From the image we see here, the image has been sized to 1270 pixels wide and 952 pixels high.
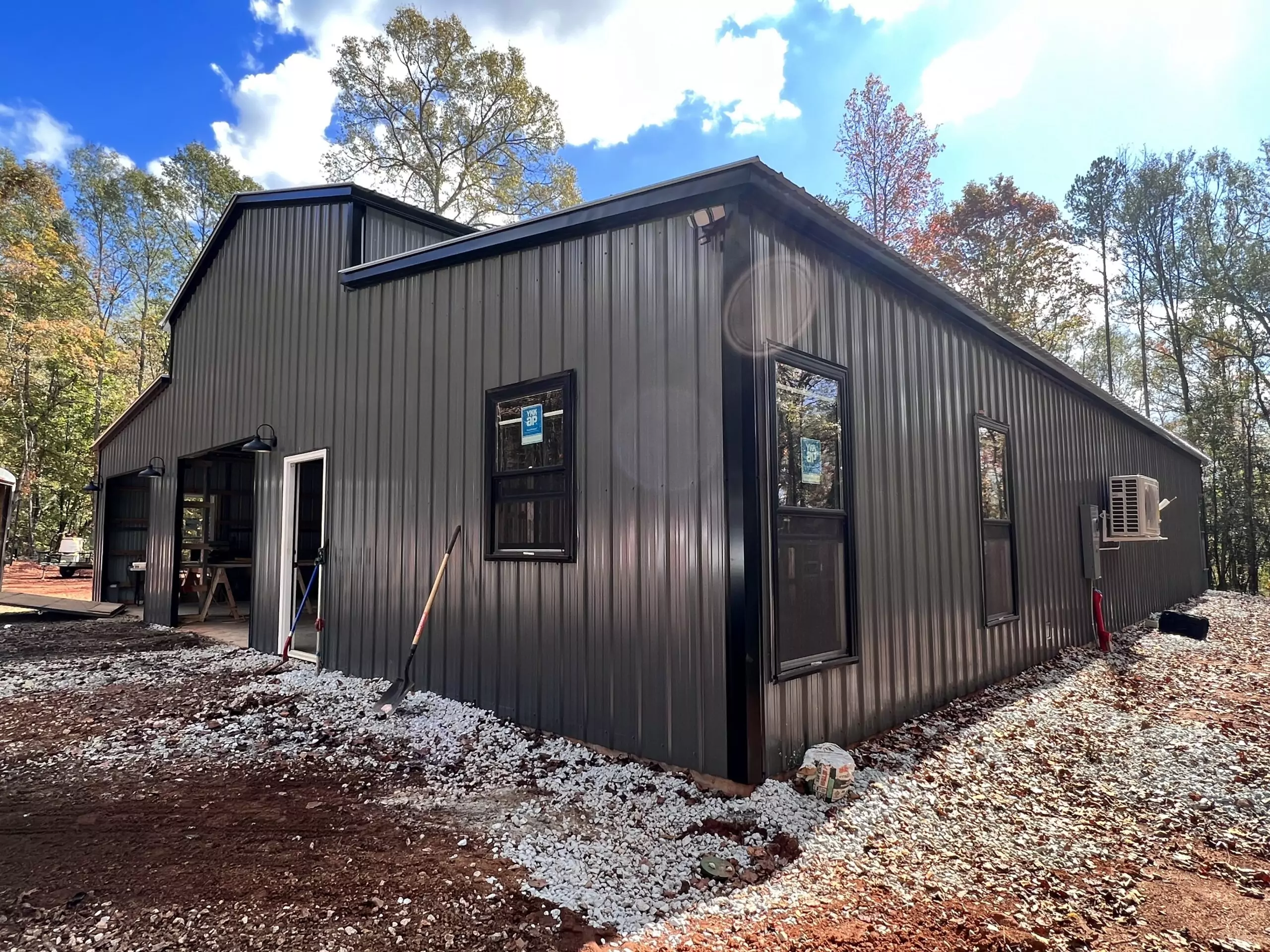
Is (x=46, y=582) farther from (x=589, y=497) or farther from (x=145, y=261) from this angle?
(x=589, y=497)

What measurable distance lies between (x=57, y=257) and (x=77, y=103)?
6185 millimetres

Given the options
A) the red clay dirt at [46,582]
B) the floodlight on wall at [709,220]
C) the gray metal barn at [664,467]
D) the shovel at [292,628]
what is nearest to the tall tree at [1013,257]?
the gray metal barn at [664,467]

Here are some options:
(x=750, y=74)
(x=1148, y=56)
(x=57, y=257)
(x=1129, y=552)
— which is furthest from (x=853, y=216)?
(x=57, y=257)

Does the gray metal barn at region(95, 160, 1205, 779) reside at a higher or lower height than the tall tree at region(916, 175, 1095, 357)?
lower

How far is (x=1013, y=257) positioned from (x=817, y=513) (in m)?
17.1

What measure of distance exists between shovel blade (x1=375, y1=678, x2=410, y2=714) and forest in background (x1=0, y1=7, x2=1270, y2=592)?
46.8 ft

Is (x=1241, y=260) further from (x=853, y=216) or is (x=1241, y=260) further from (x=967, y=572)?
(x=967, y=572)

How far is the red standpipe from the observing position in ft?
21.9

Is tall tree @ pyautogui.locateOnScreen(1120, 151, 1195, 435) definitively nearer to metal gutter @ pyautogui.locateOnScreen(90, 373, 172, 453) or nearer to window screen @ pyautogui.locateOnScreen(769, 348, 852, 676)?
window screen @ pyautogui.locateOnScreen(769, 348, 852, 676)

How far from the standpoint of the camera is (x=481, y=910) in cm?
204

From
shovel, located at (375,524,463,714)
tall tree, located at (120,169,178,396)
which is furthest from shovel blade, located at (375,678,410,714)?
tall tree, located at (120,169,178,396)

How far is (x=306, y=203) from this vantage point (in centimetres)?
658

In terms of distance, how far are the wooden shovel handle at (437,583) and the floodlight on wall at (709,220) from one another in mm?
2517

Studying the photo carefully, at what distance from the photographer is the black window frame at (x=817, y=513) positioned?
123 inches
